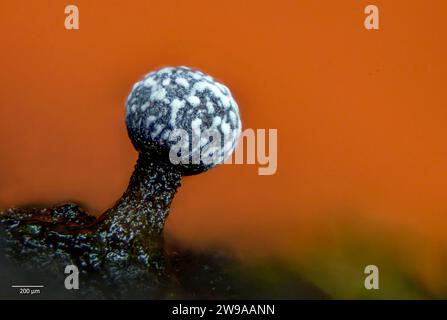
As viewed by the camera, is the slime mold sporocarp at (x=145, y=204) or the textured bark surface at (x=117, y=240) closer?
the slime mold sporocarp at (x=145, y=204)

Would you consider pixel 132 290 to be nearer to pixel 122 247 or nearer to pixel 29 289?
pixel 122 247

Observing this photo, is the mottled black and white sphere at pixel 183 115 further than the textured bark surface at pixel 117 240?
No

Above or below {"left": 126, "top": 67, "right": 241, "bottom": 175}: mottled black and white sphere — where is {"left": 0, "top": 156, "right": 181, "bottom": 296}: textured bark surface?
below

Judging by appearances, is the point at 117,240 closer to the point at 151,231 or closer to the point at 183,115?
the point at 151,231

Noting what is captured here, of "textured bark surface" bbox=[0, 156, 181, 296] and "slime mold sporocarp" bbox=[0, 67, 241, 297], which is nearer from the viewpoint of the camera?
"slime mold sporocarp" bbox=[0, 67, 241, 297]

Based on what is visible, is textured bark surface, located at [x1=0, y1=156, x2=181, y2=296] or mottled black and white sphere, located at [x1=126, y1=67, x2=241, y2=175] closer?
mottled black and white sphere, located at [x1=126, y1=67, x2=241, y2=175]

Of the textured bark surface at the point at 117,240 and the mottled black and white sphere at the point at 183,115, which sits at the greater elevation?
the mottled black and white sphere at the point at 183,115
